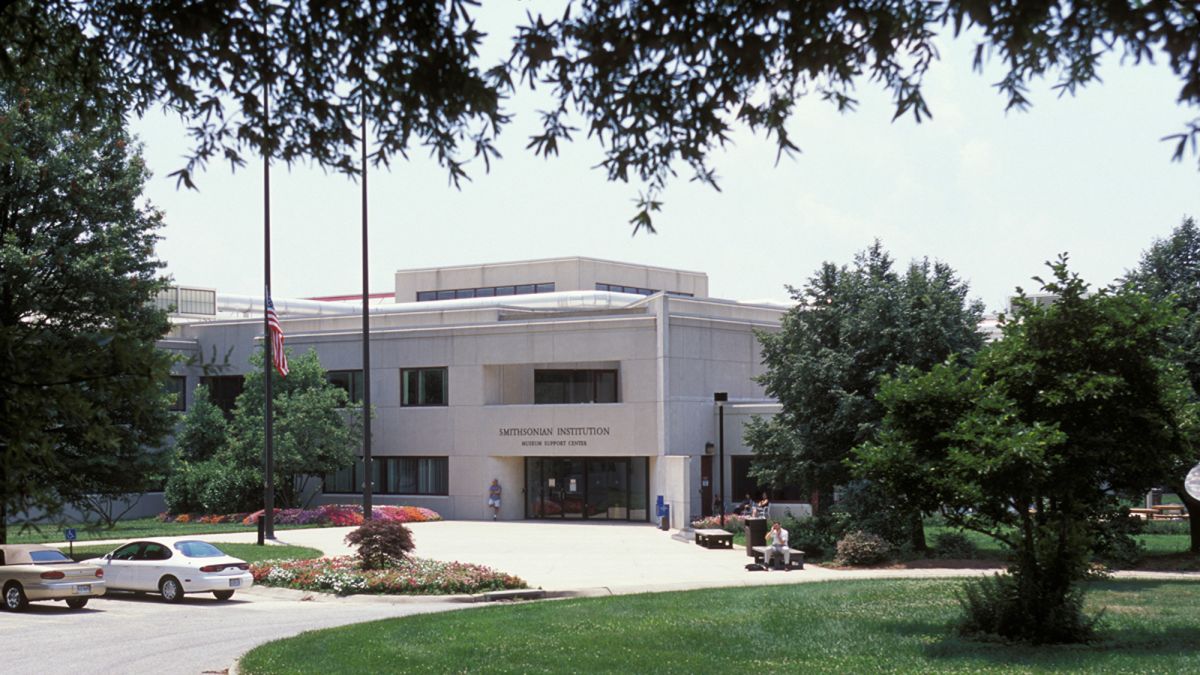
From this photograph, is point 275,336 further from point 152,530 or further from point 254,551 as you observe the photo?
point 152,530

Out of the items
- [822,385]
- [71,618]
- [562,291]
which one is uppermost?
[562,291]

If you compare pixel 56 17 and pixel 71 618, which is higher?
pixel 56 17

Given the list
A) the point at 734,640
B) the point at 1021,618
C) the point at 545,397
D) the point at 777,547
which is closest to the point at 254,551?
the point at 777,547

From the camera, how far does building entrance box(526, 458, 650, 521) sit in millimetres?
52188

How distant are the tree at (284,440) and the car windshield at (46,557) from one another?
22231 millimetres

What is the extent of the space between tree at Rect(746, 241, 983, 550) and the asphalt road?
501 inches

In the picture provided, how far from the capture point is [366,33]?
720cm

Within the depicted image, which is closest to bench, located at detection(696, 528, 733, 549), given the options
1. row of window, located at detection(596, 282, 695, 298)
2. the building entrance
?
the building entrance

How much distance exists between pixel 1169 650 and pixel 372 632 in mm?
10752

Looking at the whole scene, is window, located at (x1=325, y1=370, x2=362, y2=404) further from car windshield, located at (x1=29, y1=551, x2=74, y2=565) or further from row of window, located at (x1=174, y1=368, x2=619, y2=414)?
car windshield, located at (x1=29, y1=551, x2=74, y2=565)

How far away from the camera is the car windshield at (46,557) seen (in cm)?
2691

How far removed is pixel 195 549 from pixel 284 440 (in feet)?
71.1

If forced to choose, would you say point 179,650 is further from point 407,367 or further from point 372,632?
point 407,367

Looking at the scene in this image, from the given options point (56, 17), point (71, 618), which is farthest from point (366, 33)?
point (71, 618)
